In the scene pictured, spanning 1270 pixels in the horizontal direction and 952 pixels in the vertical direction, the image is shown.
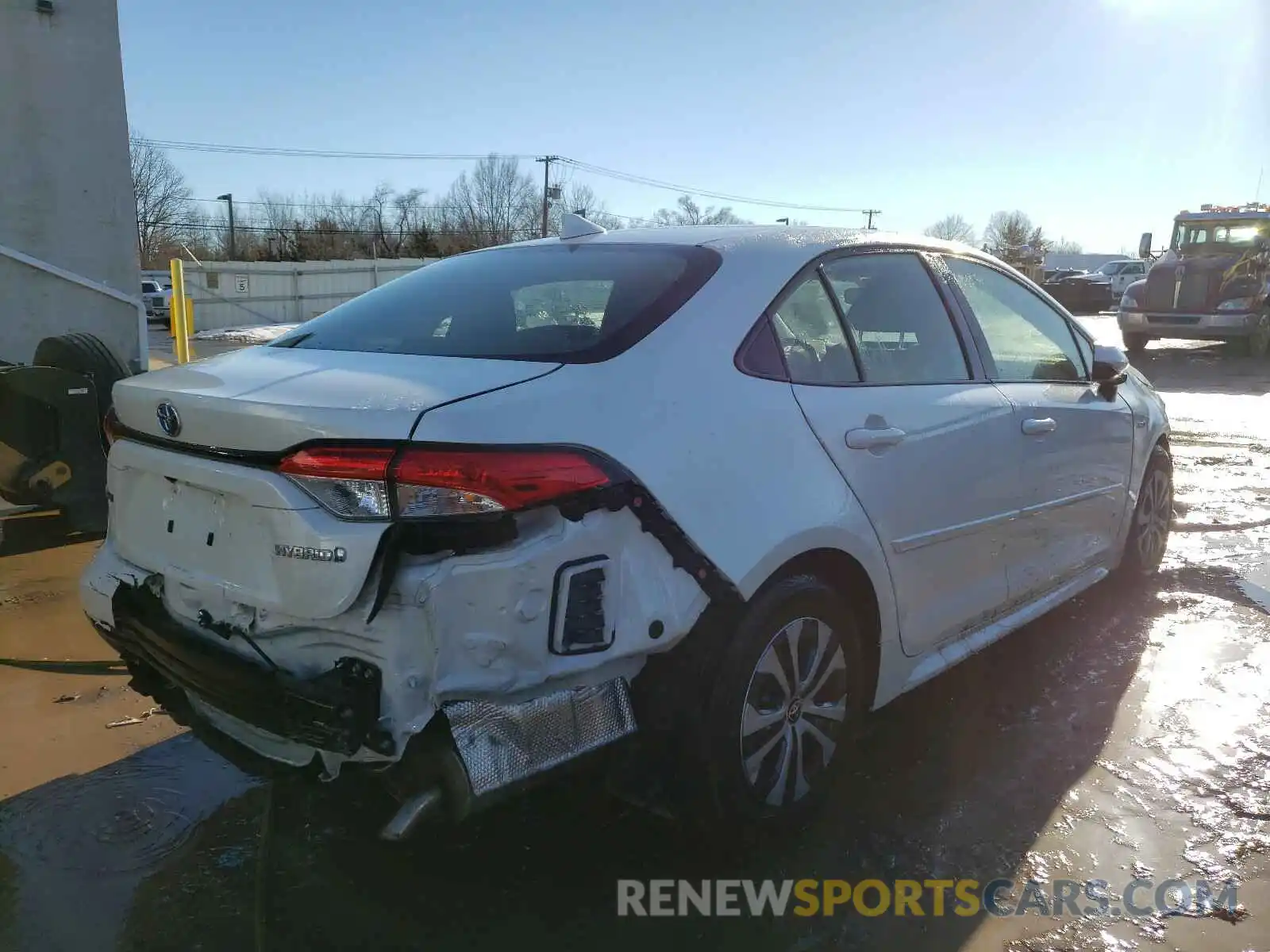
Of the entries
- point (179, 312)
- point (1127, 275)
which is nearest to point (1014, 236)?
point (1127, 275)

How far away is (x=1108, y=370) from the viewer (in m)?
4.27

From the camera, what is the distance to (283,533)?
2.11 metres

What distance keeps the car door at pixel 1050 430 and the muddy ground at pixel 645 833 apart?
1.72 ft

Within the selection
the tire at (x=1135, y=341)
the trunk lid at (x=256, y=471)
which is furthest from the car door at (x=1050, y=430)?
the tire at (x=1135, y=341)

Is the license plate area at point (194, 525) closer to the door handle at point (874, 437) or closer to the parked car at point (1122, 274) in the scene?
the door handle at point (874, 437)

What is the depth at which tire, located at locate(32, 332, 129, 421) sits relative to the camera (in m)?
5.84

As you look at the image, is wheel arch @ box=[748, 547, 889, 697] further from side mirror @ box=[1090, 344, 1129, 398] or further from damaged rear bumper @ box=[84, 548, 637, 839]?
side mirror @ box=[1090, 344, 1129, 398]

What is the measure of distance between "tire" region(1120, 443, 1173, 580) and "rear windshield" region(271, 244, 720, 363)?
10.1ft

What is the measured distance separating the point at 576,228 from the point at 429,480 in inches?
75.5

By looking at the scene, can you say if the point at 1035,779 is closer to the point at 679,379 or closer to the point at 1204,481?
the point at 679,379

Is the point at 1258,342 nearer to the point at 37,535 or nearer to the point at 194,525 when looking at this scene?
the point at 37,535

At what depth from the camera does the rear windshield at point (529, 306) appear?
254cm

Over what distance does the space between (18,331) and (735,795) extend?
6930 millimetres

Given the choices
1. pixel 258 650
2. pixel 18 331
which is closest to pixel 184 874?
pixel 258 650
